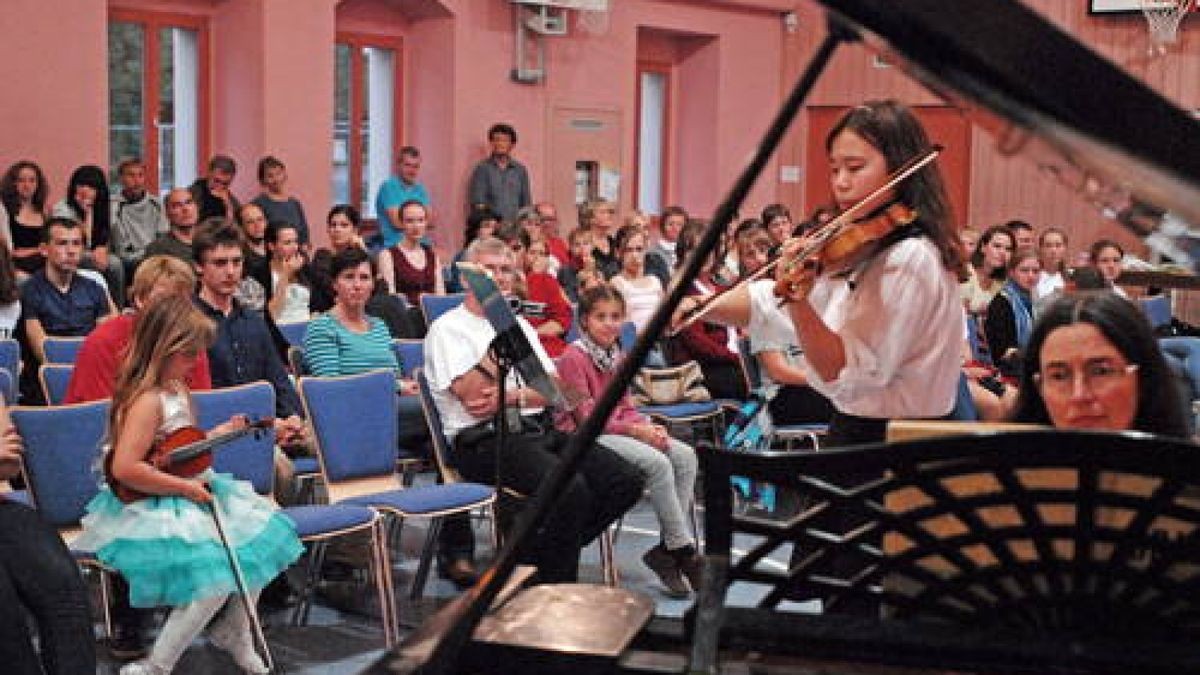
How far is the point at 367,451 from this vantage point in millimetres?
5195

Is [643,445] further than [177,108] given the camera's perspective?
No

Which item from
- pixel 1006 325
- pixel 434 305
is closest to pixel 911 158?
pixel 1006 325

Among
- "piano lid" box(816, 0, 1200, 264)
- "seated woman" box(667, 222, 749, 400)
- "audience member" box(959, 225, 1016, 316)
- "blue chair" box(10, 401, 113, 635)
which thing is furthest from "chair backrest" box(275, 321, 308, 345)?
"piano lid" box(816, 0, 1200, 264)

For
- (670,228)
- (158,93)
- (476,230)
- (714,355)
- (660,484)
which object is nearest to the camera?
(660,484)

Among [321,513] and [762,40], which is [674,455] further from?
[762,40]

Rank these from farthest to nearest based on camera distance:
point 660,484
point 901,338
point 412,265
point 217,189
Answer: point 217,189 → point 412,265 → point 660,484 → point 901,338

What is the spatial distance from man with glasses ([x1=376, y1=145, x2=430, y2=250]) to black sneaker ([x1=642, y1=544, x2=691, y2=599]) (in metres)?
6.08

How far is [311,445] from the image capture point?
5578 millimetres

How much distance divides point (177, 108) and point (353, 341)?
5.44 meters

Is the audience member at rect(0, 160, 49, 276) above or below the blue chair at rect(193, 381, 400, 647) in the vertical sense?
above

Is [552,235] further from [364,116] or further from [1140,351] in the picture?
[1140,351]

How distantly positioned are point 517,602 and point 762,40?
1394 cm

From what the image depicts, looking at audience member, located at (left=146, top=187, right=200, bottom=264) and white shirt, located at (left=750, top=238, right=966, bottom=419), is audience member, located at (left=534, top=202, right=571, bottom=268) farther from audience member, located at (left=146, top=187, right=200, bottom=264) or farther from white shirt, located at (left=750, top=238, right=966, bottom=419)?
white shirt, located at (left=750, top=238, right=966, bottom=419)

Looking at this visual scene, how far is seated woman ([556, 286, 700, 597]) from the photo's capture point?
5711mm
